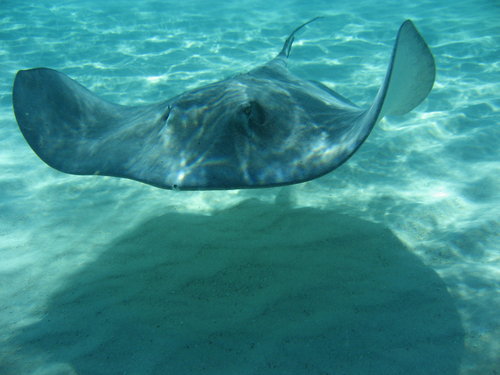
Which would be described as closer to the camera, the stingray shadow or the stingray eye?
the stingray shadow

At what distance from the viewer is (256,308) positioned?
2.75 m

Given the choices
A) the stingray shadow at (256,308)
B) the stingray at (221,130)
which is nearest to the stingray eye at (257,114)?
the stingray at (221,130)

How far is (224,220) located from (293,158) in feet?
5.75

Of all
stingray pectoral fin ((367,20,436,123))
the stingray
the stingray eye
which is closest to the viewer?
stingray pectoral fin ((367,20,436,123))

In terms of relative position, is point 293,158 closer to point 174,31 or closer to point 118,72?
point 118,72

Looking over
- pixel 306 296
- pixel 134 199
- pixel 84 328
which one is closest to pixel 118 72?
pixel 134 199

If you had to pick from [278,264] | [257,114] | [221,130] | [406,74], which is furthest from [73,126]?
[406,74]

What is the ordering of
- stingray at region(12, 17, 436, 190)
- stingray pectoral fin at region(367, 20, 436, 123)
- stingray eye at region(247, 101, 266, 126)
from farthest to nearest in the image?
stingray eye at region(247, 101, 266, 126)
stingray at region(12, 17, 436, 190)
stingray pectoral fin at region(367, 20, 436, 123)

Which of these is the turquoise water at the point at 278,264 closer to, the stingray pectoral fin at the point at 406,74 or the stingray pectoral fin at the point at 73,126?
the stingray pectoral fin at the point at 73,126

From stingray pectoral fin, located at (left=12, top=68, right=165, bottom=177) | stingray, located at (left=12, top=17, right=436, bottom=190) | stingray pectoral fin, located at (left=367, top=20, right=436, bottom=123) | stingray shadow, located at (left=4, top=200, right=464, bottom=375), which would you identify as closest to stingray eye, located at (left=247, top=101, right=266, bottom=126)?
stingray, located at (left=12, top=17, right=436, bottom=190)

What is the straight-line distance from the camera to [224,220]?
396cm

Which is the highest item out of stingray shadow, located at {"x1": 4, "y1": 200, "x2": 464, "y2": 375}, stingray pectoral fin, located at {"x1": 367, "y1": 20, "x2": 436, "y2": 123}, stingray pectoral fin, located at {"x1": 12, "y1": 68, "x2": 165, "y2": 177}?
stingray pectoral fin, located at {"x1": 367, "y1": 20, "x2": 436, "y2": 123}

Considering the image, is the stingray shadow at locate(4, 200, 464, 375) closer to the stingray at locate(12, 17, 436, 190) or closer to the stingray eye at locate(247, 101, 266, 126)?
the stingray at locate(12, 17, 436, 190)

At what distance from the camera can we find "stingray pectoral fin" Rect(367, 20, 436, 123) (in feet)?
7.35
